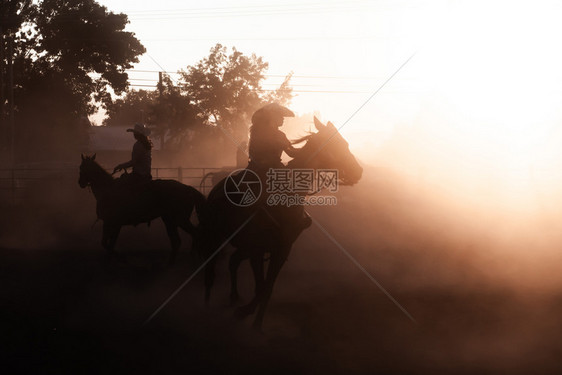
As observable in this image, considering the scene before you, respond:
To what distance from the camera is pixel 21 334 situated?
265 inches

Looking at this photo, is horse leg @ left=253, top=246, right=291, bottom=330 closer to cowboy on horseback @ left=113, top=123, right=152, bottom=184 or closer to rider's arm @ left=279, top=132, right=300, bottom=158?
rider's arm @ left=279, top=132, right=300, bottom=158

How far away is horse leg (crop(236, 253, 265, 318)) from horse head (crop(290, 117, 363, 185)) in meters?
1.24

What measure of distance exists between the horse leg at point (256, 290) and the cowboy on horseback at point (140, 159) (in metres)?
4.51

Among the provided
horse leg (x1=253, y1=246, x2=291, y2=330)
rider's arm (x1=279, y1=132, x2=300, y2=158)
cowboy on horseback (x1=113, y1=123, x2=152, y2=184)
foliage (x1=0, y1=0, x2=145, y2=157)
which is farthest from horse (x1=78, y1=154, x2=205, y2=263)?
foliage (x1=0, y1=0, x2=145, y2=157)

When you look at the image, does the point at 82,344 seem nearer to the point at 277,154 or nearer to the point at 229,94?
the point at 277,154

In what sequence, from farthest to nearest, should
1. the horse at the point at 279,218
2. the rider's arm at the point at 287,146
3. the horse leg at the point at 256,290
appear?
the rider's arm at the point at 287,146 → the horse at the point at 279,218 → the horse leg at the point at 256,290

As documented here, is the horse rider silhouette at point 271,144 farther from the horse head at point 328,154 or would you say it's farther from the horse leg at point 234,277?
the horse leg at point 234,277

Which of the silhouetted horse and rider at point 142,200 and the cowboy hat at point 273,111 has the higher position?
the cowboy hat at point 273,111

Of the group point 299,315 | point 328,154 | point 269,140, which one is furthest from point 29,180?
point 328,154

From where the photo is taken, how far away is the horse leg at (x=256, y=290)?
7.51m

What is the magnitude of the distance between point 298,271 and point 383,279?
5.46 ft

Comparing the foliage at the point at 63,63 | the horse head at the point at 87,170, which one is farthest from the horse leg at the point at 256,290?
the foliage at the point at 63,63

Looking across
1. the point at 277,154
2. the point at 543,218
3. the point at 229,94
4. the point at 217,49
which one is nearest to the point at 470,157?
the point at 543,218

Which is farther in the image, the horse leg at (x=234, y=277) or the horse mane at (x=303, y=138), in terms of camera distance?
the horse leg at (x=234, y=277)
